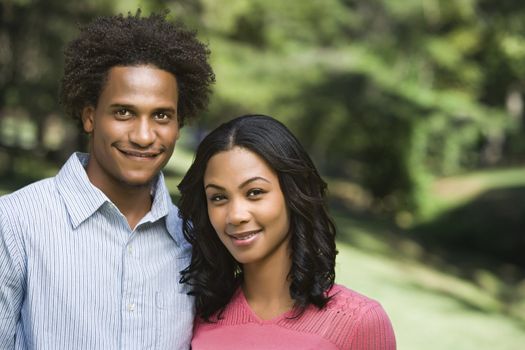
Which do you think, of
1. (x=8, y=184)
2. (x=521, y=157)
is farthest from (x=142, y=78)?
(x=521, y=157)

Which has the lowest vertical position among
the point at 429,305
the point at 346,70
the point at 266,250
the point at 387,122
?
the point at 266,250

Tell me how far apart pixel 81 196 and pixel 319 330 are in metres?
0.96

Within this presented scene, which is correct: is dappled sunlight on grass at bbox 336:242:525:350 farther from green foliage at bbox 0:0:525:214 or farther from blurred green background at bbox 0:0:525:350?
green foliage at bbox 0:0:525:214

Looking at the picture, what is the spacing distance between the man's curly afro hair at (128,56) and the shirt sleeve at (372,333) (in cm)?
112

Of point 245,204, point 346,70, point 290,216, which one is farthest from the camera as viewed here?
point 346,70

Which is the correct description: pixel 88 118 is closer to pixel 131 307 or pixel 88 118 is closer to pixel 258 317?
pixel 131 307

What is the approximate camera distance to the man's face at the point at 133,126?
2.72m

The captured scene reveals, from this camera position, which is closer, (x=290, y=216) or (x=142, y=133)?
(x=142, y=133)

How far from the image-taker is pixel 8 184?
14250 mm

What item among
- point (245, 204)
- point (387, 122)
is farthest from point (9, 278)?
point (387, 122)

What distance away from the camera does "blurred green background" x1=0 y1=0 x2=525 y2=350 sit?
13.4m

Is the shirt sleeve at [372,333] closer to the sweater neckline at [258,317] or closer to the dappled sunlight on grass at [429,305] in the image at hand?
the sweater neckline at [258,317]

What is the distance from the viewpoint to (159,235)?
2.90 meters

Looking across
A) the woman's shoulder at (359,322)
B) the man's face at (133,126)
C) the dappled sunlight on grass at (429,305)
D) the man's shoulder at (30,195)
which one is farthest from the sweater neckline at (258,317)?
the dappled sunlight on grass at (429,305)
